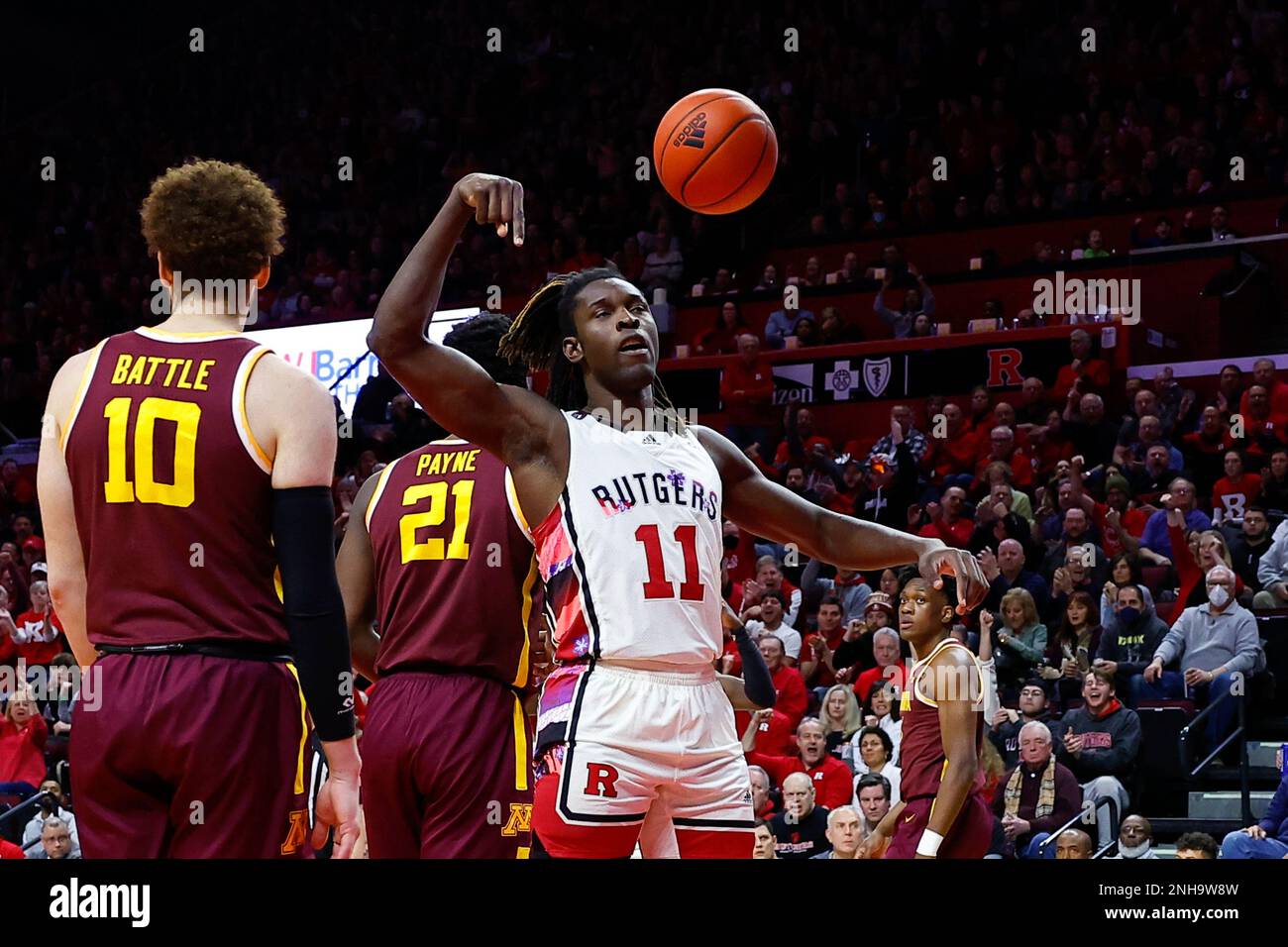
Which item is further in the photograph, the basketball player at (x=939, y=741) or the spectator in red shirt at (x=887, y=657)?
the spectator in red shirt at (x=887, y=657)

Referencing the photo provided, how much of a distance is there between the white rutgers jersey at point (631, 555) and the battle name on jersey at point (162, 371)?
2.91 feet

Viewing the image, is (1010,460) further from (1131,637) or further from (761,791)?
(761,791)

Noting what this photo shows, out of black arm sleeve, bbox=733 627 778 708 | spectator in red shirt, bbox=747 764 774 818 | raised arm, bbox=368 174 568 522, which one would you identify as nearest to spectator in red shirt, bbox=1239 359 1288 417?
spectator in red shirt, bbox=747 764 774 818

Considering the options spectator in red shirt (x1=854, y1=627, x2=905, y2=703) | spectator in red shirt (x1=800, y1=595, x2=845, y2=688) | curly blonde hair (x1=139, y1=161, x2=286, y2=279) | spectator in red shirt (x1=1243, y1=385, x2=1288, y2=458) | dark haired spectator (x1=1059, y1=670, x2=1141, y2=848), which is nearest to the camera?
curly blonde hair (x1=139, y1=161, x2=286, y2=279)

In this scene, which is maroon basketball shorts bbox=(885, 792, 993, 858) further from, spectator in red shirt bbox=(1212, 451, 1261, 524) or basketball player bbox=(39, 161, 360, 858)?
spectator in red shirt bbox=(1212, 451, 1261, 524)

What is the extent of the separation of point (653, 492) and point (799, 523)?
1.71ft

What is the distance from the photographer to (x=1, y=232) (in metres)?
20.9

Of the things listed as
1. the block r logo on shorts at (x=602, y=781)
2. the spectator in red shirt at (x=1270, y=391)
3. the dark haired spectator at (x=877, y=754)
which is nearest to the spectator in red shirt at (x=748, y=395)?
the spectator in red shirt at (x=1270, y=391)

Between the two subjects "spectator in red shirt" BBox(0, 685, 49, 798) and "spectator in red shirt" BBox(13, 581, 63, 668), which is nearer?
"spectator in red shirt" BBox(0, 685, 49, 798)

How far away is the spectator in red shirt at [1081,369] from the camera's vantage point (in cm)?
1217

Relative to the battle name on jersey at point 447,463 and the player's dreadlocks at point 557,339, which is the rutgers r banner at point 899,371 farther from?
the player's dreadlocks at point 557,339

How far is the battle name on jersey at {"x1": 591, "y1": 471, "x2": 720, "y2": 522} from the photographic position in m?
3.64

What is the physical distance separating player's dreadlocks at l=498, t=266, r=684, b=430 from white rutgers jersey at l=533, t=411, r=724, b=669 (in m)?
0.22
